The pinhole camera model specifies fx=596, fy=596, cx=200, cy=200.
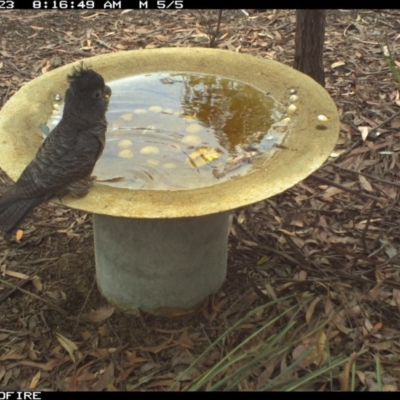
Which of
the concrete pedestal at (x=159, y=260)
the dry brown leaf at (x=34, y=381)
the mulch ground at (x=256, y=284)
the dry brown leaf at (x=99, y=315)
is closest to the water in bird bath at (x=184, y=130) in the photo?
the concrete pedestal at (x=159, y=260)

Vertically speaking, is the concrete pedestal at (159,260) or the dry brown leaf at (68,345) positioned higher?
the concrete pedestal at (159,260)

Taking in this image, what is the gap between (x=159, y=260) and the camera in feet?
10.5

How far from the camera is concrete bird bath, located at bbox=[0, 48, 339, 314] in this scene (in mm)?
2545

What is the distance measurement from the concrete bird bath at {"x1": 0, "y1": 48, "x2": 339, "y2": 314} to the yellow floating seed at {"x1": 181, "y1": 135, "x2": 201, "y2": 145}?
0.40m

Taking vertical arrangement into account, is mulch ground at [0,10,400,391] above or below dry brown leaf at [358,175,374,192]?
below

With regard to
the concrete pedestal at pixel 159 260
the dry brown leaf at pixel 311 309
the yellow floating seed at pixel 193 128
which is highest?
the yellow floating seed at pixel 193 128

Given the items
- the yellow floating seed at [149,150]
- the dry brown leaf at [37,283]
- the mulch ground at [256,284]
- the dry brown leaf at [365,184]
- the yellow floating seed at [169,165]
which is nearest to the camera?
the yellow floating seed at [169,165]

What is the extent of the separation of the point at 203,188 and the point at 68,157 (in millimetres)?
624

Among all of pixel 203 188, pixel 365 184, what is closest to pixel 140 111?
pixel 203 188

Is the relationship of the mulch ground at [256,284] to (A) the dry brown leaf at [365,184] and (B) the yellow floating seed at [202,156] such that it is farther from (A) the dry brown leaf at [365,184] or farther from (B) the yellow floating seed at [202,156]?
(B) the yellow floating seed at [202,156]

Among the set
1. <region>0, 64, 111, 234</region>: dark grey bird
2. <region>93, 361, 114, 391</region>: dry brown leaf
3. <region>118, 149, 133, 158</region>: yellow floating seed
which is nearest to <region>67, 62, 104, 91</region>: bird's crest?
<region>0, 64, 111, 234</region>: dark grey bird

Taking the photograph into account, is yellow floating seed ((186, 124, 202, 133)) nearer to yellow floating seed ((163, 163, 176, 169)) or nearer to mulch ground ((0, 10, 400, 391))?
yellow floating seed ((163, 163, 176, 169))

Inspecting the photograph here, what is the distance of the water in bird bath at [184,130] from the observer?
2.84 metres

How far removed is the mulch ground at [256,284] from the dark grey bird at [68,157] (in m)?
0.88
